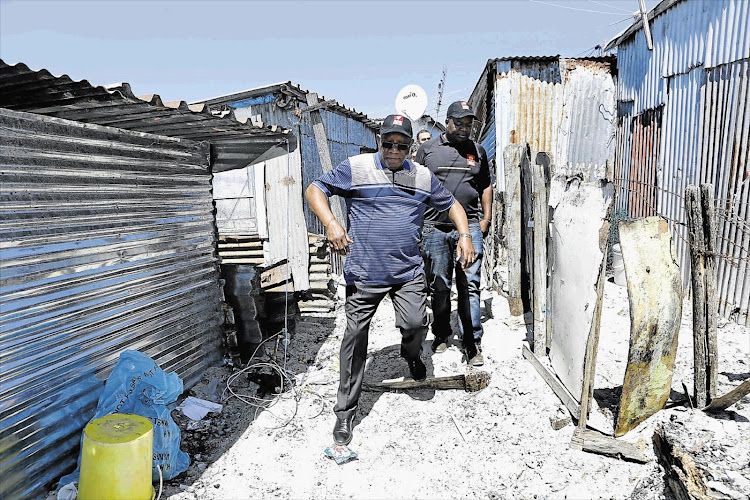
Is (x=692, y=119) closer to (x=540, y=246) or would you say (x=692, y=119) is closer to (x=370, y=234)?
(x=540, y=246)

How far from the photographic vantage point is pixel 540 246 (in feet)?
15.6

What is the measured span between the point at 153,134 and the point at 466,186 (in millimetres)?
2972

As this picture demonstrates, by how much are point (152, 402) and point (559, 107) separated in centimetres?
939

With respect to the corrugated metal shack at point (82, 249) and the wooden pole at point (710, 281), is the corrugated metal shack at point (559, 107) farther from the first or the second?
the wooden pole at point (710, 281)

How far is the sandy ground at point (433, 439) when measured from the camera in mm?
3084

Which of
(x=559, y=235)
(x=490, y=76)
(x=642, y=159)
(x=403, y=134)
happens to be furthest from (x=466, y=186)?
(x=490, y=76)

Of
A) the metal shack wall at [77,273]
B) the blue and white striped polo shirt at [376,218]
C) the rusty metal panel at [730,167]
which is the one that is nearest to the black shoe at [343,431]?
the blue and white striped polo shirt at [376,218]

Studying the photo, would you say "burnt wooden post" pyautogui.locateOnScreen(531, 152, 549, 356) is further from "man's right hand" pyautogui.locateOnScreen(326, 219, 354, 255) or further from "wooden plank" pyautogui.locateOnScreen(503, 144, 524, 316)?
"man's right hand" pyautogui.locateOnScreen(326, 219, 354, 255)

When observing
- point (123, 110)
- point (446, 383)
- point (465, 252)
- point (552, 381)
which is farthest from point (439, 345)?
point (123, 110)

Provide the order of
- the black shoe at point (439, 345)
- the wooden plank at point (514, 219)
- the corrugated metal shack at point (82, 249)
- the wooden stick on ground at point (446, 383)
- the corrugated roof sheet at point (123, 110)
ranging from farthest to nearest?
1. the wooden plank at point (514, 219)
2. the black shoe at point (439, 345)
3. the wooden stick on ground at point (446, 383)
4. the corrugated metal shack at point (82, 249)
5. the corrugated roof sheet at point (123, 110)

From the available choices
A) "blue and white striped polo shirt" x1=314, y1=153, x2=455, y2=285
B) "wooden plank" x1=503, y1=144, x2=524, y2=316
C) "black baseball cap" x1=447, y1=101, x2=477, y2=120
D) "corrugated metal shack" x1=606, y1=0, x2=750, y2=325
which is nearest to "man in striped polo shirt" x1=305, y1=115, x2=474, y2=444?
"blue and white striped polo shirt" x1=314, y1=153, x2=455, y2=285

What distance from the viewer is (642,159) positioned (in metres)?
8.30

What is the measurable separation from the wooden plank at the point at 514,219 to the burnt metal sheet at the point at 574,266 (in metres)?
1.44

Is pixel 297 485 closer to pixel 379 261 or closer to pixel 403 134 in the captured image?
pixel 379 261
